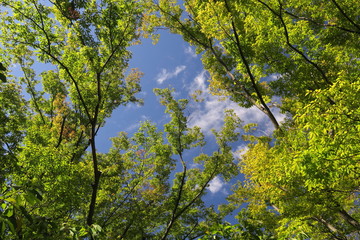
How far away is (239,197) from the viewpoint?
1345 cm

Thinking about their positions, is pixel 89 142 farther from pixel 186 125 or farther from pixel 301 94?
pixel 301 94

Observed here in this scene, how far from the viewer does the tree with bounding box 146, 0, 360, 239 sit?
15.8 feet

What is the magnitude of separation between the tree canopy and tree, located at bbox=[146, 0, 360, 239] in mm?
43

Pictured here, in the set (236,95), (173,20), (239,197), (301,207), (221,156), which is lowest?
(301,207)

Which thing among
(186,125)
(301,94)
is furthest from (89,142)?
(301,94)

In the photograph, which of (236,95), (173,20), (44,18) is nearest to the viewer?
(44,18)

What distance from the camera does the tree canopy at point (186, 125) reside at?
4.74m

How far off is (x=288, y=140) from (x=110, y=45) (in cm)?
723

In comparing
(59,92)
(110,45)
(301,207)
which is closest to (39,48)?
(110,45)

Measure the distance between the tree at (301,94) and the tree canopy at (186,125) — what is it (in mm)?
43

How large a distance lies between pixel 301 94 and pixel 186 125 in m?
7.80

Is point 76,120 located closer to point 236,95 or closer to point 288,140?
Answer: point 236,95

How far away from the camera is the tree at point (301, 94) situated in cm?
480

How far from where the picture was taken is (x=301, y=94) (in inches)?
378
